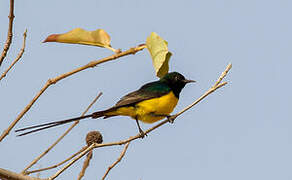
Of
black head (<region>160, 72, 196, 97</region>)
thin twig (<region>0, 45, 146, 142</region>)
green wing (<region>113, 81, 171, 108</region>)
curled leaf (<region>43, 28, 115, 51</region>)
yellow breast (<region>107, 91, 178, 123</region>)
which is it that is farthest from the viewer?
black head (<region>160, 72, 196, 97</region>)

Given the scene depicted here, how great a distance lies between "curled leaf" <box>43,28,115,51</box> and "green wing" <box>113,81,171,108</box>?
3.14 meters

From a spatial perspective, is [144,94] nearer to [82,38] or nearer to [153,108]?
[153,108]

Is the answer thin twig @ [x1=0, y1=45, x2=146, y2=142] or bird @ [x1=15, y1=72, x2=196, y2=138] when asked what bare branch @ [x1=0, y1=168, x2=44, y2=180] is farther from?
bird @ [x1=15, y1=72, x2=196, y2=138]

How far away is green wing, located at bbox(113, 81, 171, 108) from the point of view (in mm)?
5699

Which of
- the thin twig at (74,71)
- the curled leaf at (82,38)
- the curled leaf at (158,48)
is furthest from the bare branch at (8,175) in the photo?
the curled leaf at (158,48)

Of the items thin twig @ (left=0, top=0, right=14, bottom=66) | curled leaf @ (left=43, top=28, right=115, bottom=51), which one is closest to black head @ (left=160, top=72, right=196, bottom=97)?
curled leaf @ (left=43, top=28, right=115, bottom=51)

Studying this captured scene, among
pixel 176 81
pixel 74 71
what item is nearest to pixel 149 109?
pixel 176 81

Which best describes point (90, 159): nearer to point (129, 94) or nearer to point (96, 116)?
point (96, 116)

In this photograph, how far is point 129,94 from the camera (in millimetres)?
5863

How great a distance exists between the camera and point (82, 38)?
2506 mm

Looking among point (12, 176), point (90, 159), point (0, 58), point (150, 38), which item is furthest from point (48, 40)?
point (90, 159)

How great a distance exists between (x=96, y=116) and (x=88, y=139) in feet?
3.85

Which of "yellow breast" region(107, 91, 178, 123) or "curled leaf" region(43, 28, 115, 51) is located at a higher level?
"curled leaf" region(43, 28, 115, 51)

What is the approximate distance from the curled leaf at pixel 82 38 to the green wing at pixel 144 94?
3143mm
